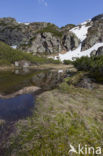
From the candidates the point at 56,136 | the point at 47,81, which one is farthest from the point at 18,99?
the point at 47,81

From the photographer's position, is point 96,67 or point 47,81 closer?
point 96,67

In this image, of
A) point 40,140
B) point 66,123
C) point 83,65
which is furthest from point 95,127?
point 83,65

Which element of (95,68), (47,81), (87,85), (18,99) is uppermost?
(95,68)

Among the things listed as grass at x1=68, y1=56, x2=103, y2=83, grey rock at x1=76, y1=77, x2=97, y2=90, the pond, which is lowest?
the pond

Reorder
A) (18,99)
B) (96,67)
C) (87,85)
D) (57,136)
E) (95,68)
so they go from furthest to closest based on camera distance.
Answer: (95,68)
(96,67)
(87,85)
(18,99)
(57,136)

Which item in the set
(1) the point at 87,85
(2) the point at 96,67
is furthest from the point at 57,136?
(2) the point at 96,67

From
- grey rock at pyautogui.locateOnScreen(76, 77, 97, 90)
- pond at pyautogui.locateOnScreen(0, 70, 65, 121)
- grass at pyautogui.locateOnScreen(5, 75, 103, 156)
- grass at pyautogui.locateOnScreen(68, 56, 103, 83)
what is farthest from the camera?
grass at pyautogui.locateOnScreen(68, 56, 103, 83)

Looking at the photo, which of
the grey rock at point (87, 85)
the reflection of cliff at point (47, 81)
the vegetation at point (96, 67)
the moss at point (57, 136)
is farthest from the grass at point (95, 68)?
the moss at point (57, 136)

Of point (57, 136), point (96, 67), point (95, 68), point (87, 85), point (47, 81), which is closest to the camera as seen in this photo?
point (57, 136)

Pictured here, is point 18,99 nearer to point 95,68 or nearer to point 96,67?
point 96,67

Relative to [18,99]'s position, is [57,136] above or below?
above

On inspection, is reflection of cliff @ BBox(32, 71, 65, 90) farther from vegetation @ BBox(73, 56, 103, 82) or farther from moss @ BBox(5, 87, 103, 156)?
moss @ BBox(5, 87, 103, 156)

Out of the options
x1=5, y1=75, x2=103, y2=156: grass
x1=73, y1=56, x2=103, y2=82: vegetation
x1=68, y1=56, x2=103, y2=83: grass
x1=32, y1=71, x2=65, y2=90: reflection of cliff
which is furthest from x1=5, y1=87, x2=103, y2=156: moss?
x1=73, y1=56, x2=103, y2=82: vegetation

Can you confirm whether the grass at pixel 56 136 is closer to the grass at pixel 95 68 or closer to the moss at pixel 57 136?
the moss at pixel 57 136
